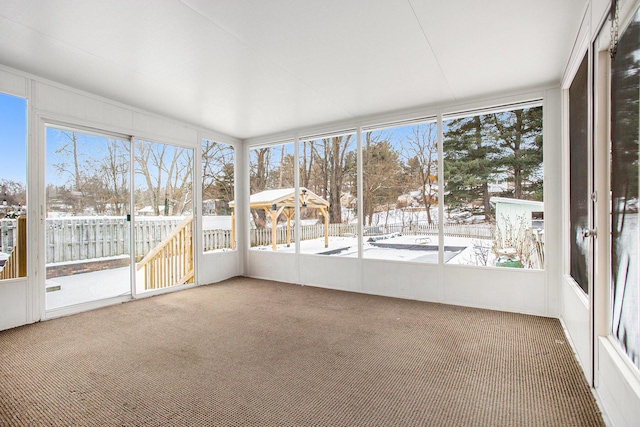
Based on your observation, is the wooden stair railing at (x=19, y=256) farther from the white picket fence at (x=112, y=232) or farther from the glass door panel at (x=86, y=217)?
the glass door panel at (x=86, y=217)

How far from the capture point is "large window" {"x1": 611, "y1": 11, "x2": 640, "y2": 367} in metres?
1.45

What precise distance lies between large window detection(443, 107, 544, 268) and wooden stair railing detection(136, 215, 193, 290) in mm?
3680

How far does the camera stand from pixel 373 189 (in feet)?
14.9

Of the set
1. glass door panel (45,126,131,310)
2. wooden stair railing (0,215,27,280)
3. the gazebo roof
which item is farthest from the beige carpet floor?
the gazebo roof

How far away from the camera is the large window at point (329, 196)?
15.5ft

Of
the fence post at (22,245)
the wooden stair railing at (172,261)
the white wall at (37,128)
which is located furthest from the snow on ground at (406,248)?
the fence post at (22,245)

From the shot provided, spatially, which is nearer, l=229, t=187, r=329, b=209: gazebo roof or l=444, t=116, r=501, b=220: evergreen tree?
l=444, t=116, r=501, b=220: evergreen tree

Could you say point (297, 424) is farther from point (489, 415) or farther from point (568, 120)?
point (568, 120)

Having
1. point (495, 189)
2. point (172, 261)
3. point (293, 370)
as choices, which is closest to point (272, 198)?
point (172, 261)

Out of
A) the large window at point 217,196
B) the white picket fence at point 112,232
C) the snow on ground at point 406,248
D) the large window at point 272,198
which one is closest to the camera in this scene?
the white picket fence at point 112,232

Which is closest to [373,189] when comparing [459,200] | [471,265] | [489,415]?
[459,200]

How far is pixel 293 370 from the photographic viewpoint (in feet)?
7.49

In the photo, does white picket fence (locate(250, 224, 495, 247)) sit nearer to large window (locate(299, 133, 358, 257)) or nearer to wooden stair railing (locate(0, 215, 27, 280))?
large window (locate(299, 133, 358, 257))

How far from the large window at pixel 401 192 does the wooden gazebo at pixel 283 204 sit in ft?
2.33
